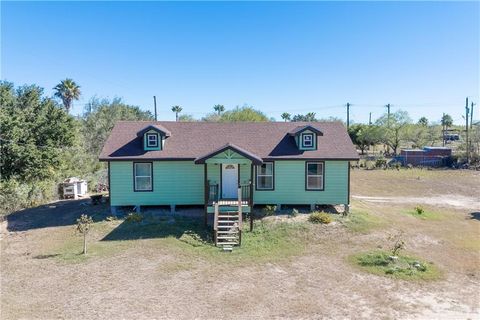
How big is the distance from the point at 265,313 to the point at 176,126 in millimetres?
14777

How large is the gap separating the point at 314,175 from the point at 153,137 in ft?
30.3

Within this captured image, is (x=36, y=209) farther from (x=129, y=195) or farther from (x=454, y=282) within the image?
(x=454, y=282)

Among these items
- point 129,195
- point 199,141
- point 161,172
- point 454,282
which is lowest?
point 454,282

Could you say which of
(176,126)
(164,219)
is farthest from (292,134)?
(164,219)

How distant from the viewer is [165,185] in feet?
65.0

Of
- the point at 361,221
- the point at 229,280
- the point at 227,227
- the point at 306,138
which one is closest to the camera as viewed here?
the point at 229,280

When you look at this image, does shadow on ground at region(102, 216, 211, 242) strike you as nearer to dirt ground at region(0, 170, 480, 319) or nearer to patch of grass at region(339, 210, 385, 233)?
dirt ground at region(0, 170, 480, 319)

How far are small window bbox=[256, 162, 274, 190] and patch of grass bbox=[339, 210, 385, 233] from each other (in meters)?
4.31

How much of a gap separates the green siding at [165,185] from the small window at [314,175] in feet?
19.4

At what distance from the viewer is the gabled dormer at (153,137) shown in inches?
778

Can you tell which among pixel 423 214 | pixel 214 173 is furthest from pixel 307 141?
pixel 423 214

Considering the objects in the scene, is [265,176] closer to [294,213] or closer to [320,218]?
[294,213]

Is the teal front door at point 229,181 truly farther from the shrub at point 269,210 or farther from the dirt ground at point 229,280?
the dirt ground at point 229,280

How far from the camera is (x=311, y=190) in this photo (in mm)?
19984
